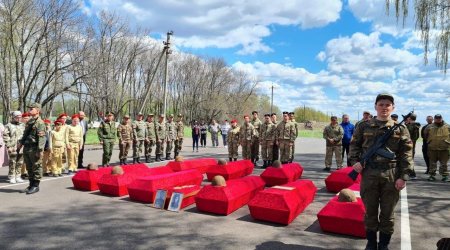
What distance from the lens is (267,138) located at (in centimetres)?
1323

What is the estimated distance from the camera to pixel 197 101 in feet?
258

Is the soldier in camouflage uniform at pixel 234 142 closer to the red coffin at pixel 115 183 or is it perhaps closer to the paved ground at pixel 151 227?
the red coffin at pixel 115 183

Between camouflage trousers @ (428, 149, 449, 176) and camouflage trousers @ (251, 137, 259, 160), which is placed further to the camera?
camouflage trousers @ (251, 137, 259, 160)

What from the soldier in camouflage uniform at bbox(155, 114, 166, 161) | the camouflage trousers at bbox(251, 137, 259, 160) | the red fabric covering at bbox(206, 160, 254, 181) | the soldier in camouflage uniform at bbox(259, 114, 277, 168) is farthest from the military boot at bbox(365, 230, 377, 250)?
the soldier in camouflage uniform at bbox(155, 114, 166, 161)

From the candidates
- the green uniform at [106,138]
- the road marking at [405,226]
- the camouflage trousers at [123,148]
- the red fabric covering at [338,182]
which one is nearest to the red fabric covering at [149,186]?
the red fabric covering at [338,182]

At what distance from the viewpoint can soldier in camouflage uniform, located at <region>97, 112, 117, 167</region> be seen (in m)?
11.9

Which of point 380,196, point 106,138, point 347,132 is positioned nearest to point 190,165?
point 106,138

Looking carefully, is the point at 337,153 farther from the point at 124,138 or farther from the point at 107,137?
the point at 107,137

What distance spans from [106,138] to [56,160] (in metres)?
1.92

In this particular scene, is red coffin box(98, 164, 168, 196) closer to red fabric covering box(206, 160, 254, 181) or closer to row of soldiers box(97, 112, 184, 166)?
red fabric covering box(206, 160, 254, 181)

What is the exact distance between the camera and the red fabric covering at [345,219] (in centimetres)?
516

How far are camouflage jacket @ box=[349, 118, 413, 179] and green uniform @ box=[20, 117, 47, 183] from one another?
6.51 metres

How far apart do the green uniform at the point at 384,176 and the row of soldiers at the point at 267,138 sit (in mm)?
8209

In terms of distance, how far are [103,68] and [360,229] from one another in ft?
91.2
